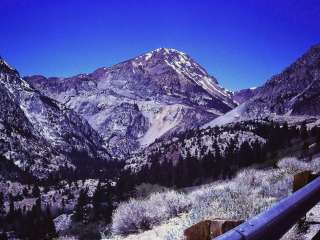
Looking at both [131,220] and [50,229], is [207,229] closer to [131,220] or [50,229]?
[131,220]

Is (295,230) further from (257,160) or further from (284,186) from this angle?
(257,160)

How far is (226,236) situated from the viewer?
87.9 inches

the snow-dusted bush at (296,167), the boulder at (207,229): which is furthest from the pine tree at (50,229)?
the boulder at (207,229)

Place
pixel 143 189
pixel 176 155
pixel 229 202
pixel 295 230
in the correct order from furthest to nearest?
pixel 176 155 → pixel 143 189 → pixel 229 202 → pixel 295 230

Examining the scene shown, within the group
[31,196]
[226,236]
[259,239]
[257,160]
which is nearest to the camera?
[226,236]

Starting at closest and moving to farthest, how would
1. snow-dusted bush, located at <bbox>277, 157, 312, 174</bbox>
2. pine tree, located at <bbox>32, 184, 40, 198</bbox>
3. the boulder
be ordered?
the boulder → snow-dusted bush, located at <bbox>277, 157, 312, 174</bbox> → pine tree, located at <bbox>32, 184, 40, 198</bbox>

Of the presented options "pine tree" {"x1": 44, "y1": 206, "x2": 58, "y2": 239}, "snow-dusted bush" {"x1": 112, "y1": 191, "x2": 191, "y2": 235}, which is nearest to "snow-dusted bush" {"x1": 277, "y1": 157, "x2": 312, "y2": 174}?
"snow-dusted bush" {"x1": 112, "y1": 191, "x2": 191, "y2": 235}

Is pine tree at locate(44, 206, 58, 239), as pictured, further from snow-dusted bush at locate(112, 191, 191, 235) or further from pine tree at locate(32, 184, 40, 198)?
pine tree at locate(32, 184, 40, 198)

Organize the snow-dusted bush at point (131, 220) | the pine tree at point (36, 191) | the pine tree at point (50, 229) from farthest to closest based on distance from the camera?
the pine tree at point (36, 191)
the pine tree at point (50, 229)
the snow-dusted bush at point (131, 220)

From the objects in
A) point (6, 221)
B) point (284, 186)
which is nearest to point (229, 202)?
point (284, 186)

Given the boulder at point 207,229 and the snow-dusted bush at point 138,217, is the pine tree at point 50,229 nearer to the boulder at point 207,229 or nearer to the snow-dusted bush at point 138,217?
the snow-dusted bush at point 138,217

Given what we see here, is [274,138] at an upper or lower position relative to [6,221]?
upper

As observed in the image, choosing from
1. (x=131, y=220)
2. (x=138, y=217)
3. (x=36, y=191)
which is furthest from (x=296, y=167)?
(x=36, y=191)

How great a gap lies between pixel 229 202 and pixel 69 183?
163 meters
